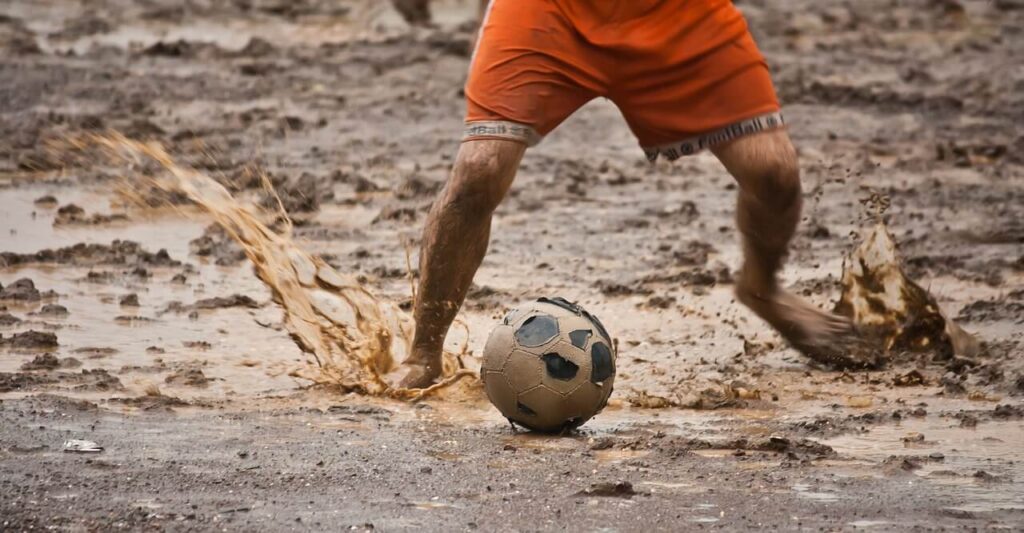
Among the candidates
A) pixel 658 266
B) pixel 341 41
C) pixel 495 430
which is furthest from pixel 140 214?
pixel 341 41

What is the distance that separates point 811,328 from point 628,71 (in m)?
1.06

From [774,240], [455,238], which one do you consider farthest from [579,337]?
[774,240]

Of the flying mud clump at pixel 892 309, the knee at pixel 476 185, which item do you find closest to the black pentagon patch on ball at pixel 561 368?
the knee at pixel 476 185

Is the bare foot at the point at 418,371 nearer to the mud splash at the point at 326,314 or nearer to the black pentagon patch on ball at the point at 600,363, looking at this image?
the mud splash at the point at 326,314

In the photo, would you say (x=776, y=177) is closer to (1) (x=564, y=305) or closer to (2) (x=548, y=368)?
(1) (x=564, y=305)

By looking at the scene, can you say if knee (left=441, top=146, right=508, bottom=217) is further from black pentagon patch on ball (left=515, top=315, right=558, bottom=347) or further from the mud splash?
the mud splash

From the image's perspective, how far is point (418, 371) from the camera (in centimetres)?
518

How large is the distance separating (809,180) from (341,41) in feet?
18.7

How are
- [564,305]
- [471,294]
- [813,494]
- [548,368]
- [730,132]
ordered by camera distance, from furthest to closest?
[471,294] → [730,132] → [564,305] → [548,368] → [813,494]

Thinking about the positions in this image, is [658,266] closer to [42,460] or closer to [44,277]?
[44,277]

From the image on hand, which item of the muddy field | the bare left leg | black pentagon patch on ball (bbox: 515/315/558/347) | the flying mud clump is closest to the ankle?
the bare left leg

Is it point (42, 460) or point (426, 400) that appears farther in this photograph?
point (426, 400)

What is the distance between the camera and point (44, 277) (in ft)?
22.7

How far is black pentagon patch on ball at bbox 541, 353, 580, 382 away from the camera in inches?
181
